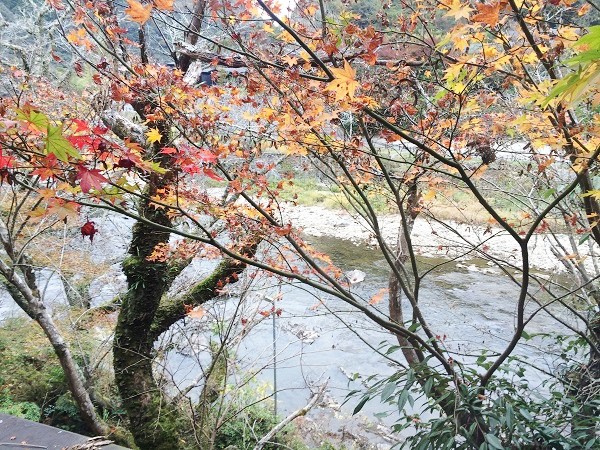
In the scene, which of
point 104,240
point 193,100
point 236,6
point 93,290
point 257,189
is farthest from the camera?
point 104,240

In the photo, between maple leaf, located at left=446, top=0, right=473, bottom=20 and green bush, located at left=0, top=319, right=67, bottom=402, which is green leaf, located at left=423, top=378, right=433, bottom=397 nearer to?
maple leaf, located at left=446, top=0, right=473, bottom=20

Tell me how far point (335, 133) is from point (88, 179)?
1819 millimetres

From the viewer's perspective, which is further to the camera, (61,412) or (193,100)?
(61,412)

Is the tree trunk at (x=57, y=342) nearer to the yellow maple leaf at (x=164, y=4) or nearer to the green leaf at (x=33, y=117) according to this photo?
the green leaf at (x=33, y=117)

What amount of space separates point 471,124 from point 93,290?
6.89 m

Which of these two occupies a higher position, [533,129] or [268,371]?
[533,129]

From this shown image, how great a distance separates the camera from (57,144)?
4.21ft

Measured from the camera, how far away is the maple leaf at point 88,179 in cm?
140

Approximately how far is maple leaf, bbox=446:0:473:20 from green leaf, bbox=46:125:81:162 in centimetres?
157

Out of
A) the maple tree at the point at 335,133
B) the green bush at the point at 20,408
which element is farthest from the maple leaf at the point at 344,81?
the green bush at the point at 20,408

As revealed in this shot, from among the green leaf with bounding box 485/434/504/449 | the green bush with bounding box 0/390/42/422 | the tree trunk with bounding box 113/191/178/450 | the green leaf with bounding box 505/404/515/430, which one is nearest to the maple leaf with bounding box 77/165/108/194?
the green leaf with bounding box 485/434/504/449

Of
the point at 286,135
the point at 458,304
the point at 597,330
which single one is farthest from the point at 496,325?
the point at 286,135

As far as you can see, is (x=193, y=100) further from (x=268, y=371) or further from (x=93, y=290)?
(x=93, y=290)

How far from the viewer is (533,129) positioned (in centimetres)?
253
